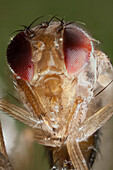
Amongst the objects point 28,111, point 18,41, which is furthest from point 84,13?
point 28,111

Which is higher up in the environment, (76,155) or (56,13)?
(56,13)

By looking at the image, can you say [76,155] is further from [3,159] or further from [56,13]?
[56,13]

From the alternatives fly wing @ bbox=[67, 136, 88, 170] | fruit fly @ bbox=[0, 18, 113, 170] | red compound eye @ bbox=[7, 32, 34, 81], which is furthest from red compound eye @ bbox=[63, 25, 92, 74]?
fly wing @ bbox=[67, 136, 88, 170]

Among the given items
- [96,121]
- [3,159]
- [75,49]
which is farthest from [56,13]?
[3,159]

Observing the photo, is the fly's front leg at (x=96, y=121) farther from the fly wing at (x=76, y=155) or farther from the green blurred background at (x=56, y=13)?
the green blurred background at (x=56, y=13)

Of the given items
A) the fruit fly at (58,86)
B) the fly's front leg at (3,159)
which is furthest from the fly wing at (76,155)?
the fly's front leg at (3,159)

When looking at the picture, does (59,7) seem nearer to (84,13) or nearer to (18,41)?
(84,13)
